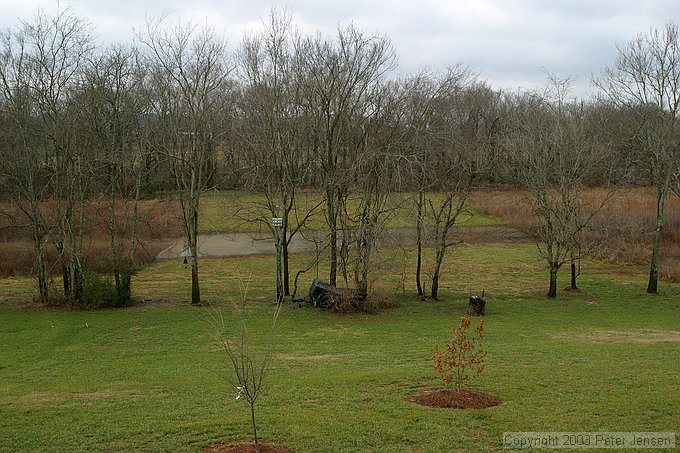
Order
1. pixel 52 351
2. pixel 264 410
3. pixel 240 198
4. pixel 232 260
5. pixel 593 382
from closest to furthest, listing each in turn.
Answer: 1. pixel 264 410
2. pixel 593 382
3. pixel 52 351
4. pixel 240 198
5. pixel 232 260

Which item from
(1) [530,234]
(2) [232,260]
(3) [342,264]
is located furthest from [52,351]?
(1) [530,234]

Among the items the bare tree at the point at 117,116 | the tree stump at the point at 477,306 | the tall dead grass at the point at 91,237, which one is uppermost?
the bare tree at the point at 117,116

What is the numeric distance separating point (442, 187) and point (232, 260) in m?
15.8

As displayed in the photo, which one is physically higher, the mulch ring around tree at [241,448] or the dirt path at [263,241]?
the mulch ring around tree at [241,448]

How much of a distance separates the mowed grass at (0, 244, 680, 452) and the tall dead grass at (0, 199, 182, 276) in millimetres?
3752

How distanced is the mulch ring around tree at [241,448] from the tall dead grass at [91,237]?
18.1 metres

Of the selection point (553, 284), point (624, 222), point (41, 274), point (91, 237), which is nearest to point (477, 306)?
point (553, 284)

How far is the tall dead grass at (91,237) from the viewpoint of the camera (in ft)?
95.6

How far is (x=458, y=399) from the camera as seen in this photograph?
30.4ft

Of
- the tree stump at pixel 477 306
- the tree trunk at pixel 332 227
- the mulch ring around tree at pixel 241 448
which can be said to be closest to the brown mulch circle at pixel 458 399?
the mulch ring around tree at pixel 241 448

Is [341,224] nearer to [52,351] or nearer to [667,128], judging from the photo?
[52,351]

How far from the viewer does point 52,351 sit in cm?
1683

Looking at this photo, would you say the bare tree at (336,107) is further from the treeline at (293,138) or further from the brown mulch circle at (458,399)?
the brown mulch circle at (458,399)

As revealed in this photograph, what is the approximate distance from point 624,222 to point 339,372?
30.7 m
